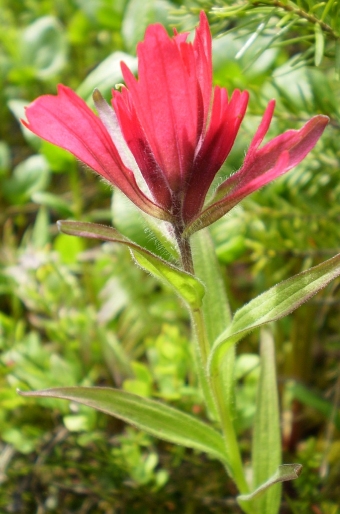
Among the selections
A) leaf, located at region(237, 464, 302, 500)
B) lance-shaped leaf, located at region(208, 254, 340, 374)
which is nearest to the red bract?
lance-shaped leaf, located at region(208, 254, 340, 374)

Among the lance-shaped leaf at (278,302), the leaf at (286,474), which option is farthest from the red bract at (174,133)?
the leaf at (286,474)

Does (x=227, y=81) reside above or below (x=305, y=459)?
above

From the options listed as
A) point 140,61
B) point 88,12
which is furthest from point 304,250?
point 88,12

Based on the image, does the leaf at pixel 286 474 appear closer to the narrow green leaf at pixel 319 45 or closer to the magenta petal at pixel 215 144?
the magenta petal at pixel 215 144

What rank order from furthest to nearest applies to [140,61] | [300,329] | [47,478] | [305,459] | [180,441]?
1. [300,329]
2. [47,478]
3. [305,459]
4. [180,441]
5. [140,61]

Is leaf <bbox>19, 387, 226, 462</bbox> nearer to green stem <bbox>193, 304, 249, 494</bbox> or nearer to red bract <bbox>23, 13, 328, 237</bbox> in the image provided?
green stem <bbox>193, 304, 249, 494</bbox>

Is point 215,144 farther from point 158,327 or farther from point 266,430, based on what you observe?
point 158,327

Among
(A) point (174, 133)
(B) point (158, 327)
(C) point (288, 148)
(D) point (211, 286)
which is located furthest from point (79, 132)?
(B) point (158, 327)

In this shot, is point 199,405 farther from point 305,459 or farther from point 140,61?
point 140,61
